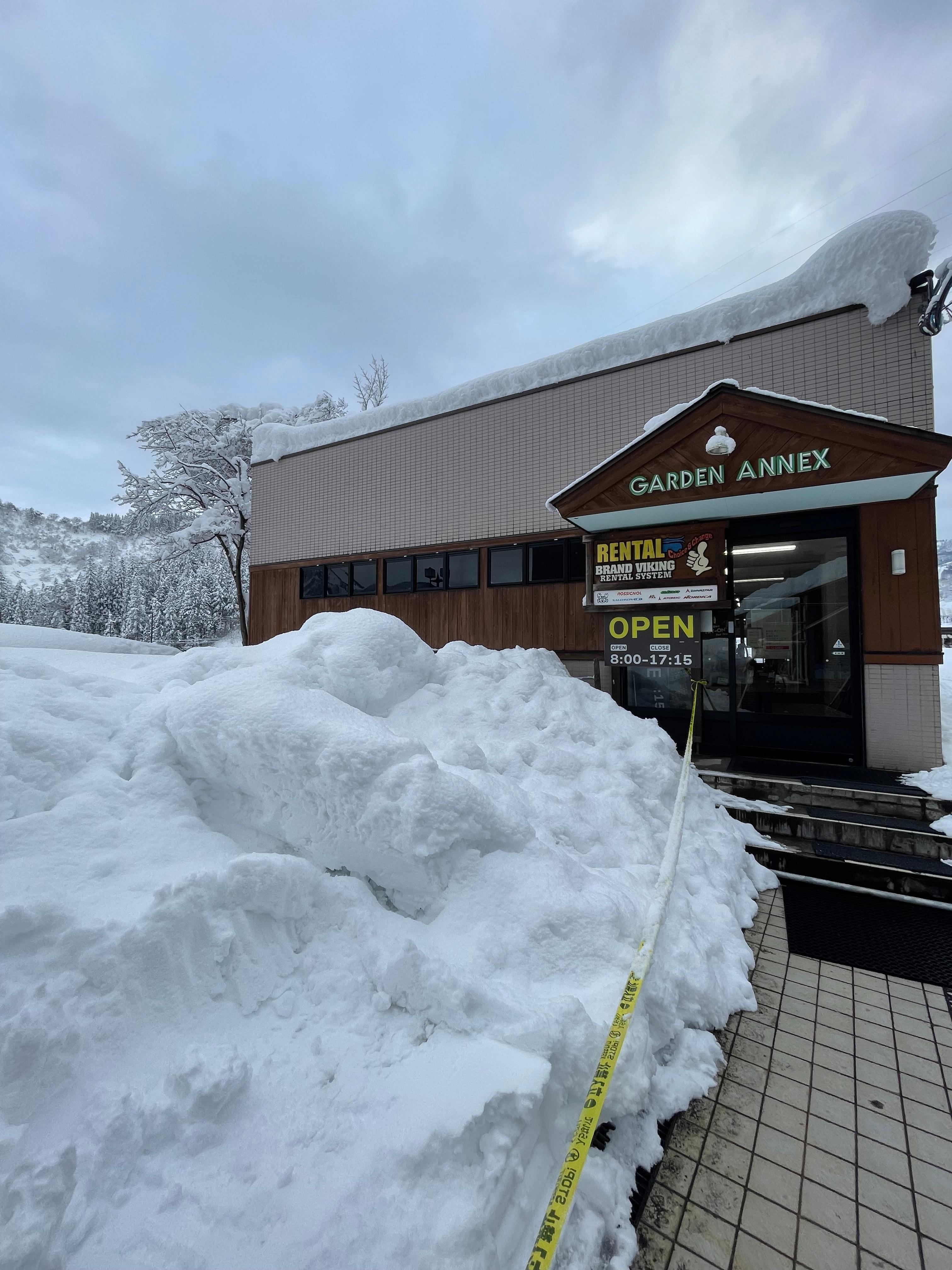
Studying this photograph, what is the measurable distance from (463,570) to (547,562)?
1.89 metres

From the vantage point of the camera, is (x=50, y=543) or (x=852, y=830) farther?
(x=50, y=543)

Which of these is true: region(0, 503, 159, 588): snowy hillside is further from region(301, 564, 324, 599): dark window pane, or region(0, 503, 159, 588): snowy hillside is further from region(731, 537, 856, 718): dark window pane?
region(731, 537, 856, 718): dark window pane

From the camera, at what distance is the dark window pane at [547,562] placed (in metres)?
9.68

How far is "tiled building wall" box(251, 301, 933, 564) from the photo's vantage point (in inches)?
292

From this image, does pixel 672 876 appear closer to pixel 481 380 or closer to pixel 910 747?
pixel 910 747

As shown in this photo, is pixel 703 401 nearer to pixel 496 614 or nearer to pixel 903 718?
pixel 903 718

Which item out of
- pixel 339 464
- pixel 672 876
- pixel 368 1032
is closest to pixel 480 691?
pixel 672 876

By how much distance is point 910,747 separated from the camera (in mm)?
6770

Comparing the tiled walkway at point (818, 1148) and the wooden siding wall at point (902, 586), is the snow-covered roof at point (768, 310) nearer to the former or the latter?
the wooden siding wall at point (902, 586)

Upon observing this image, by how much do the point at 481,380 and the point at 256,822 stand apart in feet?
33.4

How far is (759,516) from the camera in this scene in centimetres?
757

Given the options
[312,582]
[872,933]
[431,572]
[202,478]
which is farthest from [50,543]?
[872,933]

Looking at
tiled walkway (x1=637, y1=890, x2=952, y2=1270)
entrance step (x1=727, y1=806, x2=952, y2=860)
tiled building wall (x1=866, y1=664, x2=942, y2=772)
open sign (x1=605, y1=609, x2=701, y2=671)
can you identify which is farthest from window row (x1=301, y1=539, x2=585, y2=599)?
tiled walkway (x1=637, y1=890, x2=952, y2=1270)

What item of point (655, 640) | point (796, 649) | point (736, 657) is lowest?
point (736, 657)
